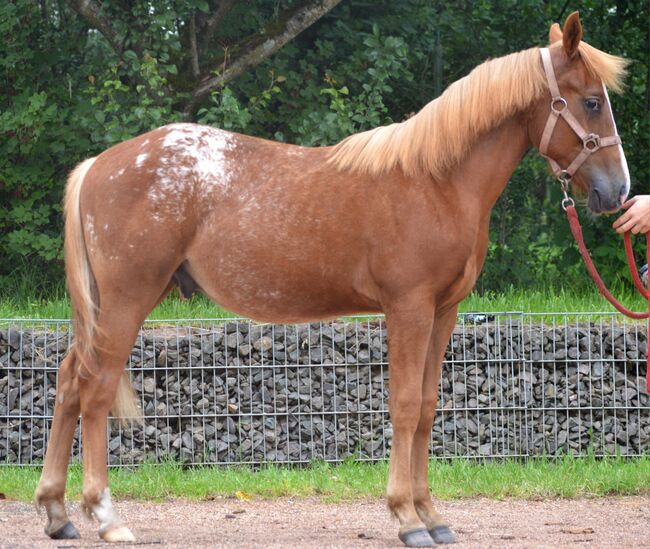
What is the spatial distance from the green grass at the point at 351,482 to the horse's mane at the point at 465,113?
2430 mm

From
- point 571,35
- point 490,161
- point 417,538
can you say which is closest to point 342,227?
point 490,161

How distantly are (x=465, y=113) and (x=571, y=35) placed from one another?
62 cm

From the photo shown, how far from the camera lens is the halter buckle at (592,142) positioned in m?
5.04

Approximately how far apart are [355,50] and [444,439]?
16.9 feet

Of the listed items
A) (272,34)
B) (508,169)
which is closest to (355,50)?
(272,34)

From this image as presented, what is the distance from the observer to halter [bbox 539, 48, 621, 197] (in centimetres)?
504

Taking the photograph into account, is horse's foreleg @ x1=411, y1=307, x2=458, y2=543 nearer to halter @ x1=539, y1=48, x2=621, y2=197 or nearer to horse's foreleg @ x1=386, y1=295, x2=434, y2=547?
horse's foreleg @ x1=386, y1=295, x2=434, y2=547

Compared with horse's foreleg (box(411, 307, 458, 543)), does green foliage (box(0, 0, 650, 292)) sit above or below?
above

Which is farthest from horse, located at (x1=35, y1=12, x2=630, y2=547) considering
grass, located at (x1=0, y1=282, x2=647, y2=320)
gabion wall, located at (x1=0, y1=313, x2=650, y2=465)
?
grass, located at (x1=0, y1=282, x2=647, y2=320)

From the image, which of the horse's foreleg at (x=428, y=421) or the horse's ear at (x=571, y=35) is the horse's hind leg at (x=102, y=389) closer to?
the horse's foreleg at (x=428, y=421)

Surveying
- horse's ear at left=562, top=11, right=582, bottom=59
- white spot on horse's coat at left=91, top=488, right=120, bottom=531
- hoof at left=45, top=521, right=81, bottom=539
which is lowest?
hoof at left=45, top=521, right=81, bottom=539

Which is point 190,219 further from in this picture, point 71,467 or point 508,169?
point 71,467

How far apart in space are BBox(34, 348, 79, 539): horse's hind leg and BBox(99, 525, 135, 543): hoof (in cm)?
27

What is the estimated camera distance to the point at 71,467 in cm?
737
